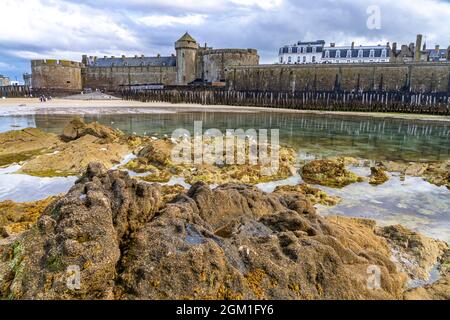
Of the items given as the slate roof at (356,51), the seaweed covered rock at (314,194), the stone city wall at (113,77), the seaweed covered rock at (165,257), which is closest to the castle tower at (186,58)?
the stone city wall at (113,77)

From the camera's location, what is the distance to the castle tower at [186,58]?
6138 cm

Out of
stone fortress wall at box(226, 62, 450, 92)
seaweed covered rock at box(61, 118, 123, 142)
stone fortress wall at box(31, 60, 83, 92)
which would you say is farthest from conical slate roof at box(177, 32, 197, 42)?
seaweed covered rock at box(61, 118, 123, 142)

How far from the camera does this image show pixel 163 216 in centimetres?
385

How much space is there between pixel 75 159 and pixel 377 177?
31.7ft

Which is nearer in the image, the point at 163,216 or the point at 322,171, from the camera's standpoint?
the point at 163,216

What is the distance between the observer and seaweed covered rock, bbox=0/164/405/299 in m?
2.95

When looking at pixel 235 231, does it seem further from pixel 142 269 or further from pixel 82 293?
pixel 82 293

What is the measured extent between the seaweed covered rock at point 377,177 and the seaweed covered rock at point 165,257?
19.9 ft

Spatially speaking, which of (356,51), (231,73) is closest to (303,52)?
(356,51)

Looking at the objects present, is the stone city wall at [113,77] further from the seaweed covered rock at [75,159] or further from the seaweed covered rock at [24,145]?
the seaweed covered rock at [75,159]

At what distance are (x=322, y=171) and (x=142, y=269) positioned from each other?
838 cm

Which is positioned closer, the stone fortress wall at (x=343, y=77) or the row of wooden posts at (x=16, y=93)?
the stone fortress wall at (x=343, y=77)

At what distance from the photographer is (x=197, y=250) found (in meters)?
3.20
